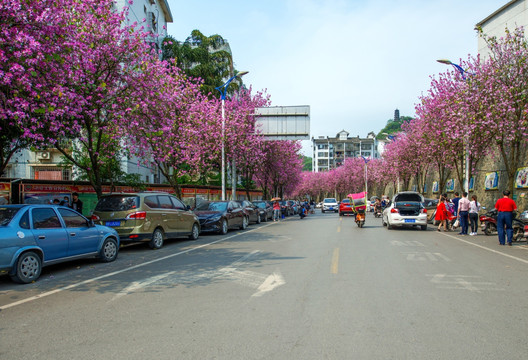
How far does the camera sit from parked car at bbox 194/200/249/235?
18.3m

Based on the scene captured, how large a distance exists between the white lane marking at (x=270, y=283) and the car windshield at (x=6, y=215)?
191 inches

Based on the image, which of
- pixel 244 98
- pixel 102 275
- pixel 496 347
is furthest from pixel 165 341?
pixel 244 98

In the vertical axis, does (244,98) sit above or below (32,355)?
above

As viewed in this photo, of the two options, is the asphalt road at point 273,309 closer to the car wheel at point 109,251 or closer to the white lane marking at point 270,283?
the white lane marking at point 270,283

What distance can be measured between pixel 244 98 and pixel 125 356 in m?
31.2

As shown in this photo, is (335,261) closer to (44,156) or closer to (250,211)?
(250,211)

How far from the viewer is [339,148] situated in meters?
139

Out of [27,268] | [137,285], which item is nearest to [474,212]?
[137,285]

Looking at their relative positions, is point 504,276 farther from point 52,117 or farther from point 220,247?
point 52,117

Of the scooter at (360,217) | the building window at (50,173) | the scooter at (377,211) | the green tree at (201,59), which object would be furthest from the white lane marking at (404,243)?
the green tree at (201,59)

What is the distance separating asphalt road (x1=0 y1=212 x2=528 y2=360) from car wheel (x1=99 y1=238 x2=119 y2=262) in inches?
15.6

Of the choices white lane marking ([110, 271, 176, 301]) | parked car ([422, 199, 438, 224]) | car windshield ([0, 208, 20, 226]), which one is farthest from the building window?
white lane marking ([110, 271, 176, 301])

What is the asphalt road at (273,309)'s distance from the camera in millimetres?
4410

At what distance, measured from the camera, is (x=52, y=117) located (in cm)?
1096
